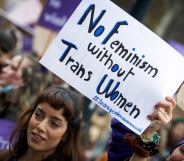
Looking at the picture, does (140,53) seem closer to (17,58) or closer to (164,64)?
(164,64)

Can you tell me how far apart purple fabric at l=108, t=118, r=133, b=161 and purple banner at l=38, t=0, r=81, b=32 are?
337 centimetres

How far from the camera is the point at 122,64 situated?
365cm

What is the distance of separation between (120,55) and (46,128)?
1.96 ft

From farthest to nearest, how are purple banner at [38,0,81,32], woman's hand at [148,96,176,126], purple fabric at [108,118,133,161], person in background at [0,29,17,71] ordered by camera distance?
purple banner at [38,0,81,32] → person in background at [0,29,17,71] → purple fabric at [108,118,133,161] → woman's hand at [148,96,176,126]

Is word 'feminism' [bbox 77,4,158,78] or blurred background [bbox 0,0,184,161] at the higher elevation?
word 'feminism' [bbox 77,4,158,78]

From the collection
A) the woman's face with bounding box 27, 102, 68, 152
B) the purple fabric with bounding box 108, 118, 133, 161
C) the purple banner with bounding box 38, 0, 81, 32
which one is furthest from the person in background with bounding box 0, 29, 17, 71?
the woman's face with bounding box 27, 102, 68, 152

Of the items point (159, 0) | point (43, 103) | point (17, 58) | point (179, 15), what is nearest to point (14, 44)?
point (17, 58)

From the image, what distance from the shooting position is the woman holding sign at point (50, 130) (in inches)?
141

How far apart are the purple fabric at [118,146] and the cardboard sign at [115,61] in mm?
513

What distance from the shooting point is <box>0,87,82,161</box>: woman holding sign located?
359 centimetres

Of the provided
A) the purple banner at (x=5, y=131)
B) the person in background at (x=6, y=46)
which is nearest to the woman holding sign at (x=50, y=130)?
the purple banner at (x=5, y=131)

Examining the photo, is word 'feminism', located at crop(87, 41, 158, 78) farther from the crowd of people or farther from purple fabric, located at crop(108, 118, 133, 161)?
purple fabric, located at crop(108, 118, 133, 161)

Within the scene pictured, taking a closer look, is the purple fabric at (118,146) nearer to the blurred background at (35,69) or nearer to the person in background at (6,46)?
the blurred background at (35,69)

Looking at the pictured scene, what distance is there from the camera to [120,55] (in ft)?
12.0
